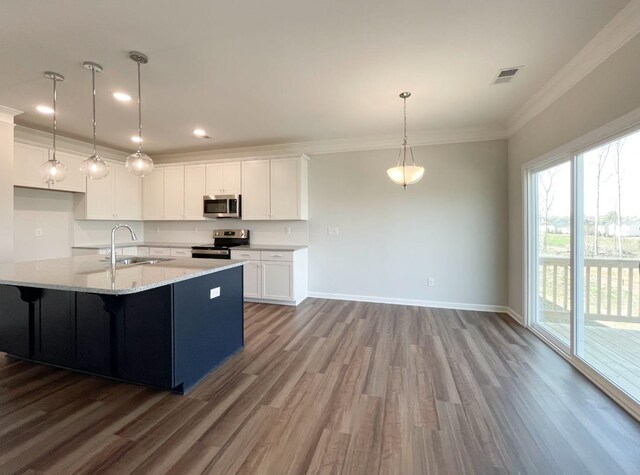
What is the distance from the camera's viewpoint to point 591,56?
89.4 inches

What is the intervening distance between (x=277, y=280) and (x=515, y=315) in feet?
11.0

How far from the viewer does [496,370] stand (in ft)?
8.30

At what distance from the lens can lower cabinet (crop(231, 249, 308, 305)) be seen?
450cm

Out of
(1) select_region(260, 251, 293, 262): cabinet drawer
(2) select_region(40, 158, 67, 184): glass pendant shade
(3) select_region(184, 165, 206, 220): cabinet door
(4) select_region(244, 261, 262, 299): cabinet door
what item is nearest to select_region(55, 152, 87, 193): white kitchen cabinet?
(3) select_region(184, 165, 206, 220): cabinet door

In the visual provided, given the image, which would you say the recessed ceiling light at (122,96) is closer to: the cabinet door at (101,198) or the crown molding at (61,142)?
the crown molding at (61,142)

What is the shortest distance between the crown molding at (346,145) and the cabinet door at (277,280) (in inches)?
71.0

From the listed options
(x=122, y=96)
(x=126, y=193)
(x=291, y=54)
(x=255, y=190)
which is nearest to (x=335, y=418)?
(x=291, y=54)

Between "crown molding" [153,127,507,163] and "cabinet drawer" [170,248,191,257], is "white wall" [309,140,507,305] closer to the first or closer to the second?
"crown molding" [153,127,507,163]

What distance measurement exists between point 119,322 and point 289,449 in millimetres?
1592

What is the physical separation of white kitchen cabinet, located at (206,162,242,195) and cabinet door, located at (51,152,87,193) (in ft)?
6.04

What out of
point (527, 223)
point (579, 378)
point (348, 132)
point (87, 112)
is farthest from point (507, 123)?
point (87, 112)

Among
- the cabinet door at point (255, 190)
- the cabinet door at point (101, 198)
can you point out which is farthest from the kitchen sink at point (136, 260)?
the cabinet door at point (101, 198)

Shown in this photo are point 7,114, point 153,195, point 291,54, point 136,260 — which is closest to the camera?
point 291,54

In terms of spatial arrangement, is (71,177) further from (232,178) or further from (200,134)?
(232,178)
